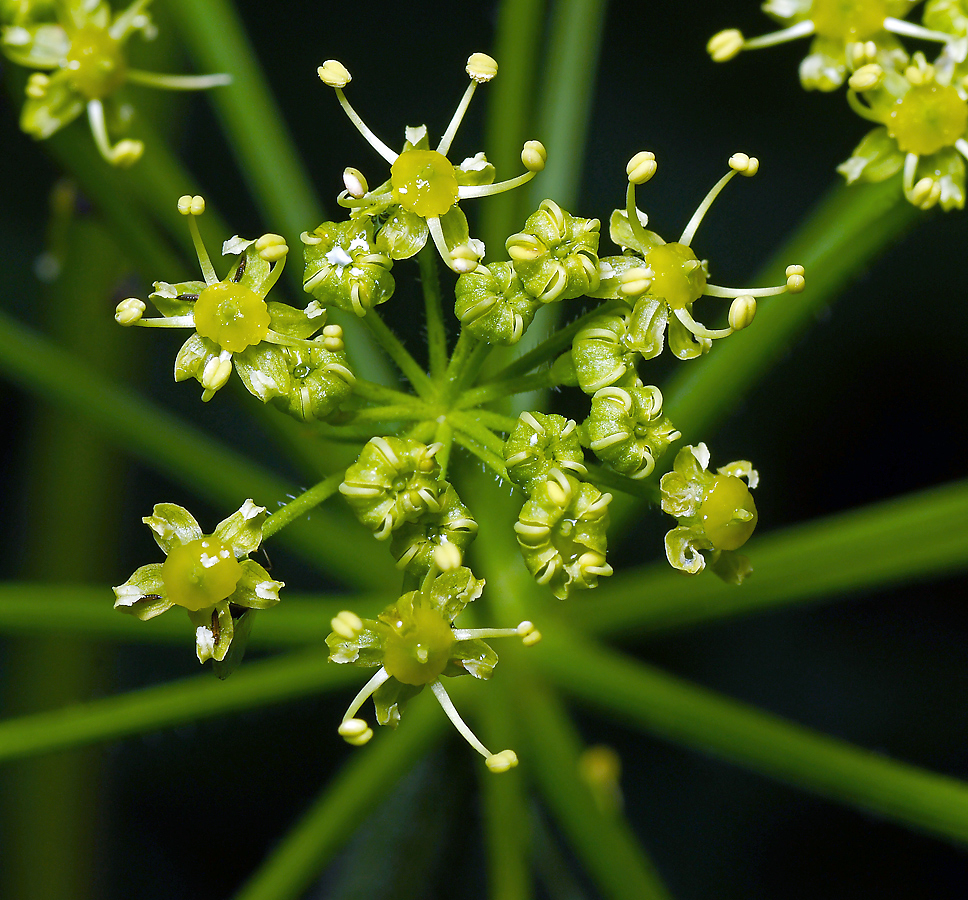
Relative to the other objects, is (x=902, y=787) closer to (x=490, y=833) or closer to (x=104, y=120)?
(x=490, y=833)

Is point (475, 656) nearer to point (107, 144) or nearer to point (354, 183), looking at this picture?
point (354, 183)

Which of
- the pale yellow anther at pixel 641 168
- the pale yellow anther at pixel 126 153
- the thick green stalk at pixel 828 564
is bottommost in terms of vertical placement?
the thick green stalk at pixel 828 564

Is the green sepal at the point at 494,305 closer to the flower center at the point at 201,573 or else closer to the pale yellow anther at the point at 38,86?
the flower center at the point at 201,573

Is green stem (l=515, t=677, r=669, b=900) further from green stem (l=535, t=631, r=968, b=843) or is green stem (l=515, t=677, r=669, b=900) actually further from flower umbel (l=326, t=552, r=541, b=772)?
flower umbel (l=326, t=552, r=541, b=772)

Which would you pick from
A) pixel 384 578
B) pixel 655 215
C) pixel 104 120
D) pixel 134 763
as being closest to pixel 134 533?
pixel 134 763

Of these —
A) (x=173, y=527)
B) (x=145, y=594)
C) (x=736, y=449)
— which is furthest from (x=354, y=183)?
(x=736, y=449)

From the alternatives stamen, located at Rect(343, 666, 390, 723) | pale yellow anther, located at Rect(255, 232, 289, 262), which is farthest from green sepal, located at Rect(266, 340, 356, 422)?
stamen, located at Rect(343, 666, 390, 723)

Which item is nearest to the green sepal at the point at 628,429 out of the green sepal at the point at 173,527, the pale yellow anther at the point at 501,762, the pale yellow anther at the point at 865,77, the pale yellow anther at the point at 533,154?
the pale yellow anther at the point at 533,154
